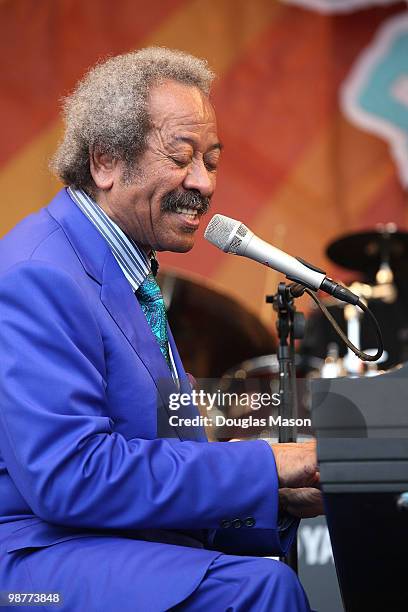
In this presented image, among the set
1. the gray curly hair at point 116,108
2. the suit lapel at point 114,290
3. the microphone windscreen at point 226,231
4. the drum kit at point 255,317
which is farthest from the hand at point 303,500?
the drum kit at point 255,317

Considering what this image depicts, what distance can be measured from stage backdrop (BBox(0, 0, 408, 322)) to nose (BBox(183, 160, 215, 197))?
3.24 meters

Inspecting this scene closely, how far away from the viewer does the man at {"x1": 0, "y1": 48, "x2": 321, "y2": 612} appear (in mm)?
1656

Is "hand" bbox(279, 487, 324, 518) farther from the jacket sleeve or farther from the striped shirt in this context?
the striped shirt

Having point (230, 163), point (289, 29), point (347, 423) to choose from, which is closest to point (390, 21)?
point (289, 29)

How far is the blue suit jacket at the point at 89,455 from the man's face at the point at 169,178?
35 centimetres

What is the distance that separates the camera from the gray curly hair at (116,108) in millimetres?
2158

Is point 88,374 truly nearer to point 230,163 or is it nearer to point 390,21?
point 230,163

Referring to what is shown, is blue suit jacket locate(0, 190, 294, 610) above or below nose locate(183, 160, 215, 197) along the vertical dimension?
below

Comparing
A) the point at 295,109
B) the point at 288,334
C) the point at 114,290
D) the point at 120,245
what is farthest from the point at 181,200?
the point at 295,109

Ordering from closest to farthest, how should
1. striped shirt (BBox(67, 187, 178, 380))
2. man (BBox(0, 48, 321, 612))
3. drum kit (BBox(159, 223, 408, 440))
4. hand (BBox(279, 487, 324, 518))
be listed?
man (BBox(0, 48, 321, 612))
hand (BBox(279, 487, 324, 518))
striped shirt (BBox(67, 187, 178, 380))
drum kit (BBox(159, 223, 408, 440))

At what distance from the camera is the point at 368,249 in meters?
5.46

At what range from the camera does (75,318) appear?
1.80 m

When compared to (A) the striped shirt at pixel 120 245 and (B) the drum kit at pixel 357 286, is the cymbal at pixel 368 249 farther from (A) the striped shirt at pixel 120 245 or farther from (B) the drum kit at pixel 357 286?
(A) the striped shirt at pixel 120 245

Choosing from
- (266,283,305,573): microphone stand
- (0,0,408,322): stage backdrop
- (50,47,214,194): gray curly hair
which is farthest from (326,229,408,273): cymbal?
(50,47,214,194): gray curly hair
